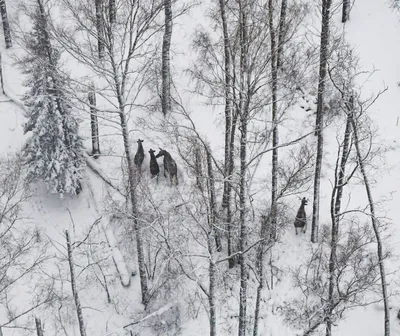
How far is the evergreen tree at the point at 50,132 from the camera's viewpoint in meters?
20.0

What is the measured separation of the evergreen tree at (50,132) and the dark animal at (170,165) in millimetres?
3492

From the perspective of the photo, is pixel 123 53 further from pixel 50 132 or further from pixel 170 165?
pixel 170 165

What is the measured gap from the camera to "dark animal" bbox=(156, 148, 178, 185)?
2155cm

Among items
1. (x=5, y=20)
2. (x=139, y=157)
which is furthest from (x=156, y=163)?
(x=5, y=20)

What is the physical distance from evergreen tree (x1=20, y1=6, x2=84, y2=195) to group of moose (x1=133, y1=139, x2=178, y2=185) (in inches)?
94.7

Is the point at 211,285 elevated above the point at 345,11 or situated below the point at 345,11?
below

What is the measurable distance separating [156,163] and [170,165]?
26.9 inches

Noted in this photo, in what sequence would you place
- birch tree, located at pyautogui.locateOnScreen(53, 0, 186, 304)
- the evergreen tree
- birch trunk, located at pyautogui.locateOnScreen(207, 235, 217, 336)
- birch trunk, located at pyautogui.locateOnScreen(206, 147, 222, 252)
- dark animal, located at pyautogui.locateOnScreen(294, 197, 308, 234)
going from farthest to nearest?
the evergreen tree < dark animal, located at pyautogui.locateOnScreen(294, 197, 308, 234) < birch trunk, located at pyautogui.locateOnScreen(206, 147, 222, 252) < birch tree, located at pyautogui.locateOnScreen(53, 0, 186, 304) < birch trunk, located at pyautogui.locateOnScreen(207, 235, 217, 336)

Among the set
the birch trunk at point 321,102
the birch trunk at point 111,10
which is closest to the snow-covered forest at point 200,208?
the birch trunk at point 321,102

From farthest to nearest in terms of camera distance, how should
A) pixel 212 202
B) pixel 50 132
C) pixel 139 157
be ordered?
pixel 139 157 → pixel 50 132 → pixel 212 202

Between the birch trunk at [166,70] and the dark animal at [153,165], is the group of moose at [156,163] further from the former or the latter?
the birch trunk at [166,70]

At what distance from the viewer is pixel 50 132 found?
2072 cm

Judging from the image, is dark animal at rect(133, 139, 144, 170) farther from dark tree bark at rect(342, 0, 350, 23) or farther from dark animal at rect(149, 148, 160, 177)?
dark tree bark at rect(342, 0, 350, 23)

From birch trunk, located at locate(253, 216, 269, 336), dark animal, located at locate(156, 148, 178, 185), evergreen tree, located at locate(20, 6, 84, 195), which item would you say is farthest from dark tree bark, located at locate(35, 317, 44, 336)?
dark animal, located at locate(156, 148, 178, 185)
